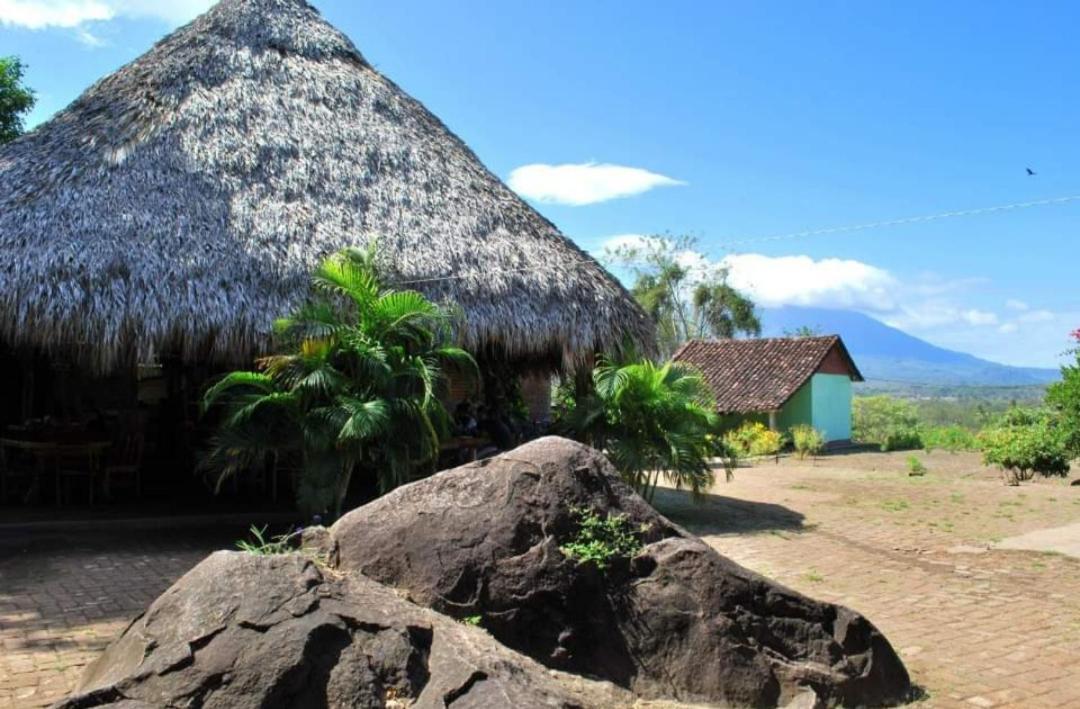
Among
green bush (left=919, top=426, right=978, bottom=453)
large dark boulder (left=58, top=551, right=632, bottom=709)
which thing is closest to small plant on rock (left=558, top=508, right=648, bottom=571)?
large dark boulder (left=58, top=551, right=632, bottom=709)

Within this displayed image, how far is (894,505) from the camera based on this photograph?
492 inches

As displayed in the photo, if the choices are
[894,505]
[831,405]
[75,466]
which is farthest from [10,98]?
[831,405]

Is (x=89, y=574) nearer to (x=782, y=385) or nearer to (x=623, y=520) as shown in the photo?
(x=623, y=520)

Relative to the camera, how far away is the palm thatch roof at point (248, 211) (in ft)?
28.3

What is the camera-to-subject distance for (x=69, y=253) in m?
8.59

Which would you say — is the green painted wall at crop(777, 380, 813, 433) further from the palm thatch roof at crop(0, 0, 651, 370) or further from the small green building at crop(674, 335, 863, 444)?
the palm thatch roof at crop(0, 0, 651, 370)

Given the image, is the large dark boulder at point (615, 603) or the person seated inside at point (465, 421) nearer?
the large dark boulder at point (615, 603)

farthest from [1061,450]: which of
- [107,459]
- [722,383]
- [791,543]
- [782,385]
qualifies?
[107,459]

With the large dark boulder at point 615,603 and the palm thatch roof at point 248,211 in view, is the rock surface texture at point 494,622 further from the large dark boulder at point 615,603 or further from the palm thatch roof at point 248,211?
the palm thatch roof at point 248,211

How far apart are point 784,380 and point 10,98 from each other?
67.5ft

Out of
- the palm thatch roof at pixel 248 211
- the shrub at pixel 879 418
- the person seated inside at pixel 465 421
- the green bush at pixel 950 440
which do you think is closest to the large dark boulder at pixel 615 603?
the palm thatch roof at pixel 248 211

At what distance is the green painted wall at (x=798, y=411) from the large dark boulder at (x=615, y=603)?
75.9 ft

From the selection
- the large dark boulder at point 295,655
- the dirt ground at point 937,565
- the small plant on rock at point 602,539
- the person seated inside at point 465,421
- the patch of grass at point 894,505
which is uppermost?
the person seated inside at point 465,421

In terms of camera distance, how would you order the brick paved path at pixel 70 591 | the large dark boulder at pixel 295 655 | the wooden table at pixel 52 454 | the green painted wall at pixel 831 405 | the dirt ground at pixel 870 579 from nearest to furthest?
1. the large dark boulder at pixel 295 655
2. the brick paved path at pixel 70 591
3. the dirt ground at pixel 870 579
4. the wooden table at pixel 52 454
5. the green painted wall at pixel 831 405
